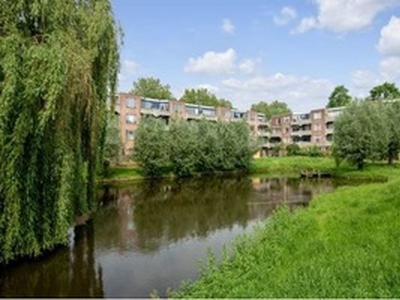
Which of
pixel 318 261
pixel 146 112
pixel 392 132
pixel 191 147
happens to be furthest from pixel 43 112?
pixel 146 112

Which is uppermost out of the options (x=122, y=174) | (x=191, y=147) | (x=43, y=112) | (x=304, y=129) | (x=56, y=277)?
(x=304, y=129)

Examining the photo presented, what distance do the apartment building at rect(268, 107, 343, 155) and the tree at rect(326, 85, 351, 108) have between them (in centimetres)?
1539

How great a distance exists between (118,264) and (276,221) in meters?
8.26

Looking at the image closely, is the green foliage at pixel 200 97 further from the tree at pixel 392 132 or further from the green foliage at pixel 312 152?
the tree at pixel 392 132

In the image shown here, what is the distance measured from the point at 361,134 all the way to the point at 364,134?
468 millimetres

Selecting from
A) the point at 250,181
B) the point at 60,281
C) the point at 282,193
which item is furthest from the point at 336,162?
the point at 60,281

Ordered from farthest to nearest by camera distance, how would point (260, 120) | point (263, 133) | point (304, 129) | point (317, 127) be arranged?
point (263, 133) → point (260, 120) → point (304, 129) → point (317, 127)

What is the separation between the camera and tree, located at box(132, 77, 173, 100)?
120 m

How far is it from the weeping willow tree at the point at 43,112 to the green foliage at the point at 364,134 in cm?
4288

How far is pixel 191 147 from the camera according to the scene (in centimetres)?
6116

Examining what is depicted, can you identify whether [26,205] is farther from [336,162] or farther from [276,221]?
[336,162]

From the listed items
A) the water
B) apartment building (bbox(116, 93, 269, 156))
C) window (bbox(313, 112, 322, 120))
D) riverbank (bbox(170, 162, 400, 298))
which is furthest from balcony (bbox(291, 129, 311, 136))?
riverbank (bbox(170, 162, 400, 298))

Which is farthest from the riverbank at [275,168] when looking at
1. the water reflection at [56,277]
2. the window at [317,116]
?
A: the water reflection at [56,277]

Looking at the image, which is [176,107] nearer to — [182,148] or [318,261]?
[182,148]
